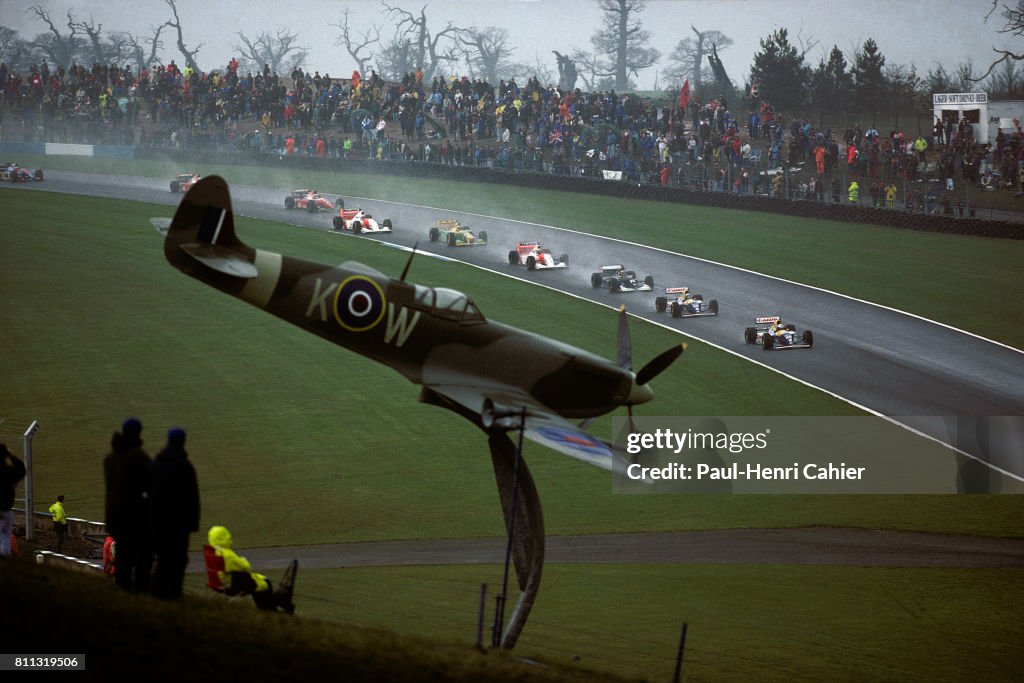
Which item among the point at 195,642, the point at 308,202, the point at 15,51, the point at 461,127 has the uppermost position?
the point at 15,51

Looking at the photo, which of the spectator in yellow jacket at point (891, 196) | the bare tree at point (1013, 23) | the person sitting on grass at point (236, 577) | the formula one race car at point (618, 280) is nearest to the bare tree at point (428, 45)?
the bare tree at point (1013, 23)

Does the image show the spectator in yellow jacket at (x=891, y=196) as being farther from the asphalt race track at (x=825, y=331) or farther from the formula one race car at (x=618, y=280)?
the formula one race car at (x=618, y=280)

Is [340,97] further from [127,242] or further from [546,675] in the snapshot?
[546,675]

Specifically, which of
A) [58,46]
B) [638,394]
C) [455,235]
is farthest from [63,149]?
[638,394]

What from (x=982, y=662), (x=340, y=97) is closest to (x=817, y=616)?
(x=982, y=662)

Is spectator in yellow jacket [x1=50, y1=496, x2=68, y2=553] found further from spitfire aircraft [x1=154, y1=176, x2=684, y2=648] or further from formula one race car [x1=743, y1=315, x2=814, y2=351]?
formula one race car [x1=743, y1=315, x2=814, y2=351]

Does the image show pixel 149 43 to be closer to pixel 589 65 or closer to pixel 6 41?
pixel 6 41

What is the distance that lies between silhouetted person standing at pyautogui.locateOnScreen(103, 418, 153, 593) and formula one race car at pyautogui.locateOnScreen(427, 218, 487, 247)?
1796 inches

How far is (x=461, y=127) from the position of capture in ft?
263

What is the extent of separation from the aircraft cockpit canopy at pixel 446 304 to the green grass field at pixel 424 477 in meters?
7.15

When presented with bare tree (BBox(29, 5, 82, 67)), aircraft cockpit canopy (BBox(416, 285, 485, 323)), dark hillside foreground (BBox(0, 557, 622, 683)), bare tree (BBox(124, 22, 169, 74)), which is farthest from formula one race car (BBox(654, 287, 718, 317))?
bare tree (BBox(29, 5, 82, 67))

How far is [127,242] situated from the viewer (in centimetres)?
6225

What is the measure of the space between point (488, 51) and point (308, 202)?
329 feet

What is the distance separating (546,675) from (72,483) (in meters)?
23.2
